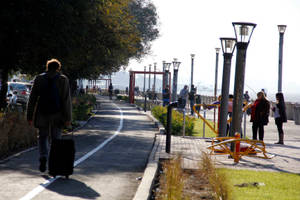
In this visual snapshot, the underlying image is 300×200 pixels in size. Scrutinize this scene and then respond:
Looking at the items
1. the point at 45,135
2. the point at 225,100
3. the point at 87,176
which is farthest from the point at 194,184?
the point at 225,100

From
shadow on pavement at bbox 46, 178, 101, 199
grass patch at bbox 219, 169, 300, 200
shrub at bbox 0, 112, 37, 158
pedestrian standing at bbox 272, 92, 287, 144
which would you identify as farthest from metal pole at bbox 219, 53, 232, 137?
shadow on pavement at bbox 46, 178, 101, 199

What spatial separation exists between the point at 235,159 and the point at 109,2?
8103 millimetres

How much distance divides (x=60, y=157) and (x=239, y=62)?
5.95 metres

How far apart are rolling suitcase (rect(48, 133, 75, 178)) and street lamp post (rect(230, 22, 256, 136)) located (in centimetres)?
543

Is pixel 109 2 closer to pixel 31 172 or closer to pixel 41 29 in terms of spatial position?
pixel 41 29

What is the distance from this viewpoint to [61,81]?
27.4 ft

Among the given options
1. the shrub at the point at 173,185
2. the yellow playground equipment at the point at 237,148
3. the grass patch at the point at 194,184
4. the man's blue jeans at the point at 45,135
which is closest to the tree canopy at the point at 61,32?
the yellow playground equipment at the point at 237,148

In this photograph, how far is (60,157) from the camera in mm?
8180

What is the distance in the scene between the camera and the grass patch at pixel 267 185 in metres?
7.53

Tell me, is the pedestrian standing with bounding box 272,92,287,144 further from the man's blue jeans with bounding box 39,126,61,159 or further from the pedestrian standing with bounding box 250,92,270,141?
the man's blue jeans with bounding box 39,126,61,159

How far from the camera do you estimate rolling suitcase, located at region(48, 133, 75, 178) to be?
8.19 meters

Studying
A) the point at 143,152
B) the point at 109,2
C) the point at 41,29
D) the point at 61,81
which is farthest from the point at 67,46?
the point at 61,81

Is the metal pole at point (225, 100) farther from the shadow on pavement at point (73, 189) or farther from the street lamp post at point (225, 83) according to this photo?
the shadow on pavement at point (73, 189)

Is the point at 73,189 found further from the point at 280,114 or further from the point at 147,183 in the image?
the point at 280,114
